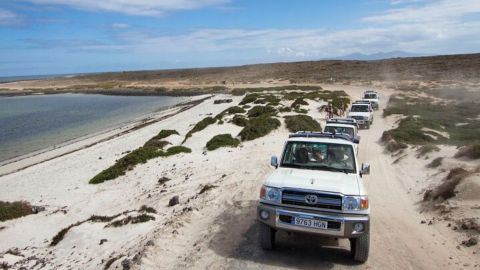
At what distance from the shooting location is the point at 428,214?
11375 millimetres

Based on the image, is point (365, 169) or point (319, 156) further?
point (319, 156)

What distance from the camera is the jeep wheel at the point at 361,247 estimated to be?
25.5 ft

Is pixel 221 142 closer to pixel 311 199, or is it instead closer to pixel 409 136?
pixel 409 136

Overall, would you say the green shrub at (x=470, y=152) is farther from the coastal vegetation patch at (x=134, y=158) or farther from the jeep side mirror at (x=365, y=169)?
the coastal vegetation patch at (x=134, y=158)

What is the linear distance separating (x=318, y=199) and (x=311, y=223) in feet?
1.41

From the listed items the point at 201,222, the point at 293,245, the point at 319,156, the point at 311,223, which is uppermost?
the point at 319,156

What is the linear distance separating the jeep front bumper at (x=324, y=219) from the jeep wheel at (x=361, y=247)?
0.67ft

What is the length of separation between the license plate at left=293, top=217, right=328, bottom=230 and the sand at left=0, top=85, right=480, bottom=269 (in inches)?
33.4

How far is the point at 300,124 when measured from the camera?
26453 mm

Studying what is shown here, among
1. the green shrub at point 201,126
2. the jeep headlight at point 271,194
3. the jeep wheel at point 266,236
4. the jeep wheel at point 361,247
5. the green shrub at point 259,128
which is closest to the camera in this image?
the jeep wheel at point 361,247

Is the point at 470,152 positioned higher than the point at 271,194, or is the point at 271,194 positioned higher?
the point at 271,194

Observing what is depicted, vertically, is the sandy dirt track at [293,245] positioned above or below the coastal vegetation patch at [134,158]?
above

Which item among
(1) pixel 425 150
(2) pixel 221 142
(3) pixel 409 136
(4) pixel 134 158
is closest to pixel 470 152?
(1) pixel 425 150

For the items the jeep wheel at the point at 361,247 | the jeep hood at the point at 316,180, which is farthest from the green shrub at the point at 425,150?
the jeep wheel at the point at 361,247
